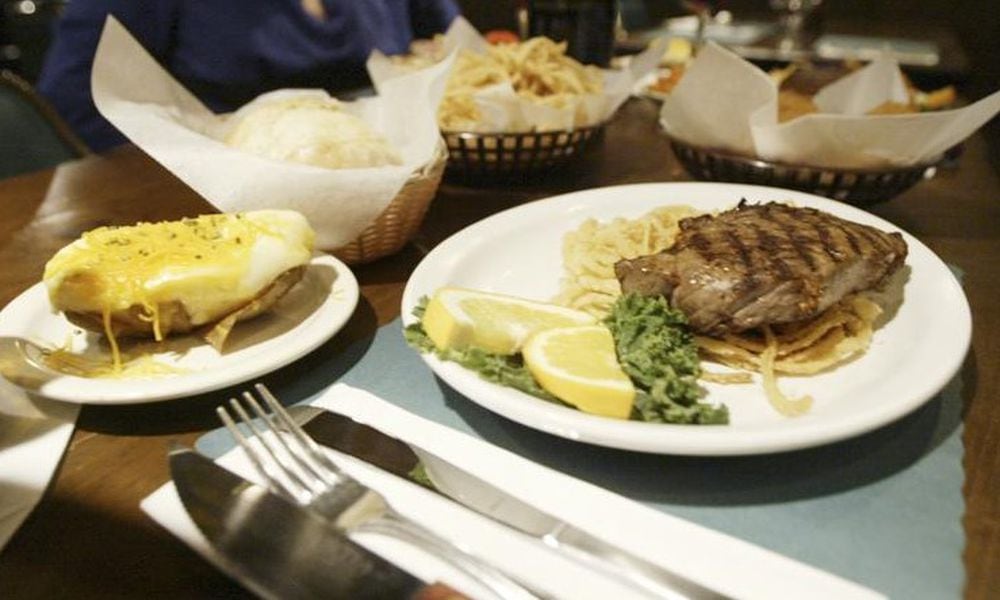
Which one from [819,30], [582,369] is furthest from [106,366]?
[819,30]

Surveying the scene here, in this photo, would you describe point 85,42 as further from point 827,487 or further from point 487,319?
point 827,487

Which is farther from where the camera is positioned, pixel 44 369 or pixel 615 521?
pixel 44 369

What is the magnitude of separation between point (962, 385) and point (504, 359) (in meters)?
0.83

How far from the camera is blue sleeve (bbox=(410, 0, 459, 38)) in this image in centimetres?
524

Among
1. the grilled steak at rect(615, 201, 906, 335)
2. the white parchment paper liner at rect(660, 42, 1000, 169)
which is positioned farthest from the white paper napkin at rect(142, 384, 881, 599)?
the white parchment paper liner at rect(660, 42, 1000, 169)

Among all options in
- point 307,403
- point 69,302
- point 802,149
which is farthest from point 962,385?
point 69,302

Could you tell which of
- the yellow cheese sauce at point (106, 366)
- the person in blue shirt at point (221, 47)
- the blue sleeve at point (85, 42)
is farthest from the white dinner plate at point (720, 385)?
the blue sleeve at point (85, 42)

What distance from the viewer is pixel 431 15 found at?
17.4ft

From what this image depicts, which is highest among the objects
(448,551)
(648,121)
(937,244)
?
(448,551)

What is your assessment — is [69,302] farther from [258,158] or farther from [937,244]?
[937,244]

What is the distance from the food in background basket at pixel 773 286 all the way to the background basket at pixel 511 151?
2.62 ft

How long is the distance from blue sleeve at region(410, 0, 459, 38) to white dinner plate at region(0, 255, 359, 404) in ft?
13.1

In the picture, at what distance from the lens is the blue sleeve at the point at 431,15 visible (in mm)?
5238

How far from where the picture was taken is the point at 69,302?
136 cm
